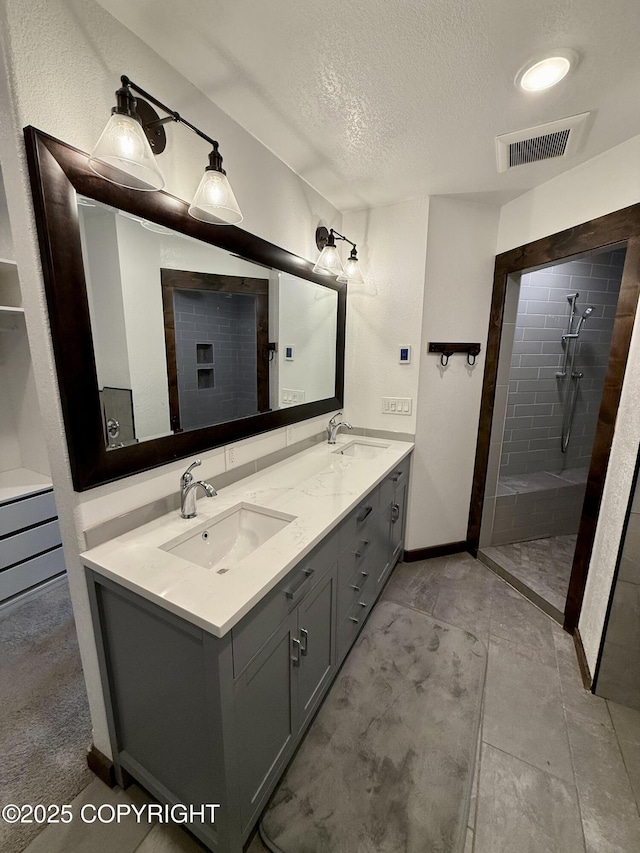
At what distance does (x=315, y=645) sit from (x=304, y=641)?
13cm

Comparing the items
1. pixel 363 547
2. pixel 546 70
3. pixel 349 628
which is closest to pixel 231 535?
pixel 363 547

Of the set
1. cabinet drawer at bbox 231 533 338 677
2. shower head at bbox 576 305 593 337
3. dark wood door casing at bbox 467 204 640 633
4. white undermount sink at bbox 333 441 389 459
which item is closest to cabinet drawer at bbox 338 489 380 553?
cabinet drawer at bbox 231 533 338 677

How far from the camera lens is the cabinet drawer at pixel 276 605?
897 millimetres

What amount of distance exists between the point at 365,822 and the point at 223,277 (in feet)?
6.84

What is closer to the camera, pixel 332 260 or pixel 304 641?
pixel 304 641

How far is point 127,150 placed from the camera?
869 millimetres

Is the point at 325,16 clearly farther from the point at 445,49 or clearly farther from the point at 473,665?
the point at 473,665

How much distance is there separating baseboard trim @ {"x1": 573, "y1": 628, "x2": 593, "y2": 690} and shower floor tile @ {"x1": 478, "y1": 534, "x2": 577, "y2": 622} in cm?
13

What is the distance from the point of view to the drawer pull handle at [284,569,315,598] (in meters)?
1.08

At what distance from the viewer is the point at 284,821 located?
3.73 feet

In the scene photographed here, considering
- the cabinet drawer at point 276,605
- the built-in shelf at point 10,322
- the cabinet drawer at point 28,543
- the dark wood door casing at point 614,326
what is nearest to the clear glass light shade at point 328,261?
the dark wood door casing at point 614,326

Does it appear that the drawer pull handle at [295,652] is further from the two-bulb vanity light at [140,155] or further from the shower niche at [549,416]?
the shower niche at [549,416]

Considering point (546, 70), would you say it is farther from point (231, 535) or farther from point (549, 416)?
point (549, 416)

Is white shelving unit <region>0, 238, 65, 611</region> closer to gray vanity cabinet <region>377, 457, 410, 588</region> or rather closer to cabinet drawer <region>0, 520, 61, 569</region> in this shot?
cabinet drawer <region>0, 520, 61, 569</region>
